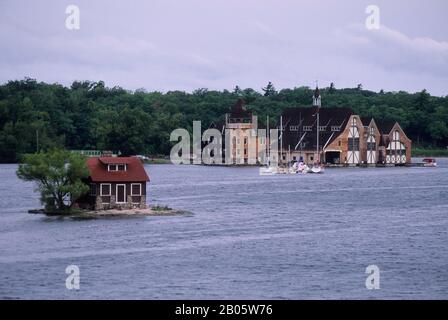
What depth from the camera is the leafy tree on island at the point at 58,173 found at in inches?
2704

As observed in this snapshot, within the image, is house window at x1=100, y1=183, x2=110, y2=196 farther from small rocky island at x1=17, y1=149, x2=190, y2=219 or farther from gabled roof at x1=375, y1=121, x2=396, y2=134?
gabled roof at x1=375, y1=121, x2=396, y2=134

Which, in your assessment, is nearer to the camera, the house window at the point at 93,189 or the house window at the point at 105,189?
the house window at the point at 105,189

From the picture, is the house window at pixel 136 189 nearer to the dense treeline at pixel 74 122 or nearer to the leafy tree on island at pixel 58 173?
the leafy tree on island at pixel 58 173

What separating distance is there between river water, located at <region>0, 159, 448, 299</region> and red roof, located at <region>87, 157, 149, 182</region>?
2.80 metres

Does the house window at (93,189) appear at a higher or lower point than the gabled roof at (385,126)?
lower

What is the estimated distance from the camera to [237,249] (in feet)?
193

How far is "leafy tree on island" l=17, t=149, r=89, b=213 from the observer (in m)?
68.7

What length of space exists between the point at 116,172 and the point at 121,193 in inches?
54.0

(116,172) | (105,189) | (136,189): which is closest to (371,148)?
(136,189)

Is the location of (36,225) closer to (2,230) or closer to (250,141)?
(2,230)

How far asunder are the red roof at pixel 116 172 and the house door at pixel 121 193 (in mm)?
547

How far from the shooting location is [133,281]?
4903 centimetres

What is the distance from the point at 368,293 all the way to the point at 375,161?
115 metres

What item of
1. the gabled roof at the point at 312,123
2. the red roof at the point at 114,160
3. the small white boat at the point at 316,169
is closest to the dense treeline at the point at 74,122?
the gabled roof at the point at 312,123
